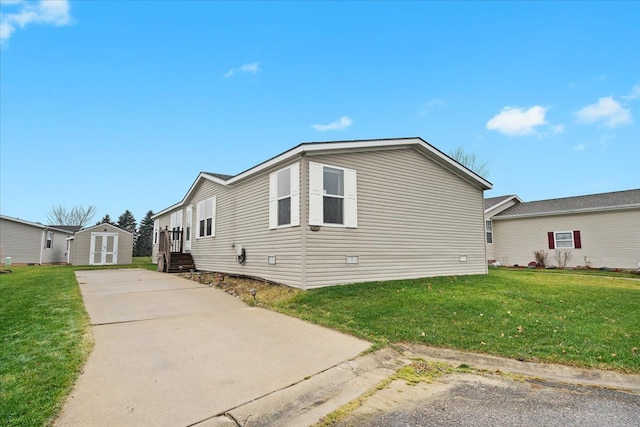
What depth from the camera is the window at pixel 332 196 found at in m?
8.48

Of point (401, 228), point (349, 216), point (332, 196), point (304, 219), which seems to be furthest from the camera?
point (401, 228)

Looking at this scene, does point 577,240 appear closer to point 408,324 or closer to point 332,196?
point 332,196

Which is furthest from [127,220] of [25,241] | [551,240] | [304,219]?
[551,240]

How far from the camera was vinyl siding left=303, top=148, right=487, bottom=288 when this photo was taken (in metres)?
8.77

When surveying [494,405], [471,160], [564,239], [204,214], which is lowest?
[494,405]

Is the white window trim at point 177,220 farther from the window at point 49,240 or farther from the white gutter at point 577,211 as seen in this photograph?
the white gutter at point 577,211

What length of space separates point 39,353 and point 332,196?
21.3 ft

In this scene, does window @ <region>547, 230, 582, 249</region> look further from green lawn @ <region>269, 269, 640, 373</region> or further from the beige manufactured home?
the beige manufactured home

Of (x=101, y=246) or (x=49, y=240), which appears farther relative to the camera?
(x=49, y=240)

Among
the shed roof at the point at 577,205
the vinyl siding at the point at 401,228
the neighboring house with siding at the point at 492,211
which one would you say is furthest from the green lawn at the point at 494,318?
the neighboring house with siding at the point at 492,211

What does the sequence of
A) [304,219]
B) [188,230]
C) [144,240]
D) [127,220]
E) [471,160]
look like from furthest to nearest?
[127,220] → [144,240] → [471,160] → [188,230] → [304,219]

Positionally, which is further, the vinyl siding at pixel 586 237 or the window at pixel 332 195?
the vinyl siding at pixel 586 237

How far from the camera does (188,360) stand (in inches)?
159

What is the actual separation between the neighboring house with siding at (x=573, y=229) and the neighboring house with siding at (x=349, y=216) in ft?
31.4
